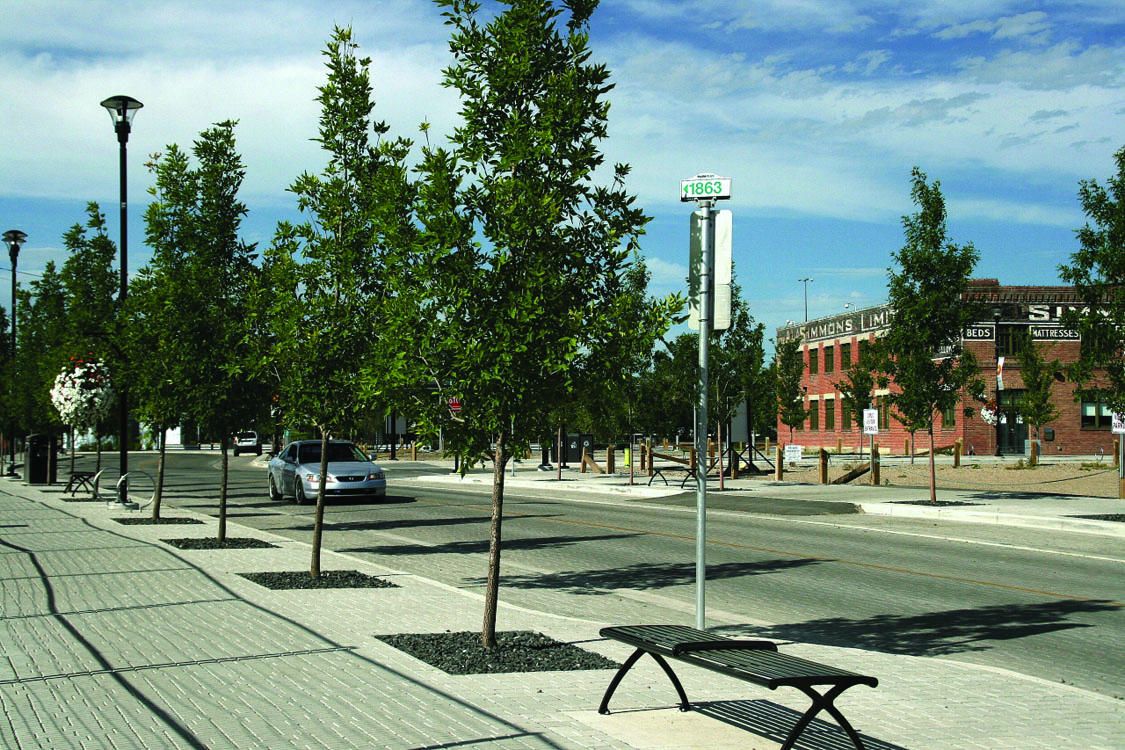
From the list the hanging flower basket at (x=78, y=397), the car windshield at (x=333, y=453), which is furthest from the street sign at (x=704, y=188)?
the hanging flower basket at (x=78, y=397)

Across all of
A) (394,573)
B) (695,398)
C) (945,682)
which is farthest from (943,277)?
(945,682)

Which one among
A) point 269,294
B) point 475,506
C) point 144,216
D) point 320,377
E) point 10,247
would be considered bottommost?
point 475,506

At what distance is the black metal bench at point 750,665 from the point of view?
4.91 meters

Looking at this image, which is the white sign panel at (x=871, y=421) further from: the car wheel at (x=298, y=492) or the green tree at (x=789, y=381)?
the car wheel at (x=298, y=492)

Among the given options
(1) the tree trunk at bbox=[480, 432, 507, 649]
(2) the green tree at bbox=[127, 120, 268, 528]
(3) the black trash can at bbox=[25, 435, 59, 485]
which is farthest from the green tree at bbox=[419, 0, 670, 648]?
(3) the black trash can at bbox=[25, 435, 59, 485]

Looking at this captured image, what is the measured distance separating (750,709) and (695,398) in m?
24.8

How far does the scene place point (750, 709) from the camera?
640 centimetres

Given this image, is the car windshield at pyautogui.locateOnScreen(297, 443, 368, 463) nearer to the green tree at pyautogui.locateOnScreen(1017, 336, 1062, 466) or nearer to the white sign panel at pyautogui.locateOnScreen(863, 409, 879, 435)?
the white sign panel at pyautogui.locateOnScreen(863, 409, 879, 435)

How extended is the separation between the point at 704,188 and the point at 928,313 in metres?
17.8

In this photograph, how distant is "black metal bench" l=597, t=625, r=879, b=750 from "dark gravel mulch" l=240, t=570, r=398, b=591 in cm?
581

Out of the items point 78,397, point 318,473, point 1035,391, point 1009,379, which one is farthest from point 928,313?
point 1009,379

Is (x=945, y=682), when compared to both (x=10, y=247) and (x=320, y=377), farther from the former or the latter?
(x=10, y=247)

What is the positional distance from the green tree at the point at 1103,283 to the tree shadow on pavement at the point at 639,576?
981 centimetres

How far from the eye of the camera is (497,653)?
7.84m
